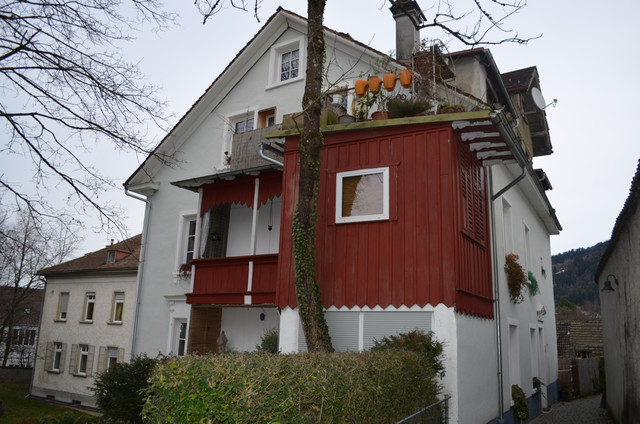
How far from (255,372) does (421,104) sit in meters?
6.75

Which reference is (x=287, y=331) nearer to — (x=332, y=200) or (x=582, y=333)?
(x=332, y=200)

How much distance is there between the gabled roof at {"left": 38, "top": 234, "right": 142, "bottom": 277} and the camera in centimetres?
2220


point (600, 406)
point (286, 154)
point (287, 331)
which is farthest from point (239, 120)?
point (600, 406)

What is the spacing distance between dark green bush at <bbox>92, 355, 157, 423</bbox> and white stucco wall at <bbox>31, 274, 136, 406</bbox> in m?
9.28

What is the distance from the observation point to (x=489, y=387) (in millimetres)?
10141

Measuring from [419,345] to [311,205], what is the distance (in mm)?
2682

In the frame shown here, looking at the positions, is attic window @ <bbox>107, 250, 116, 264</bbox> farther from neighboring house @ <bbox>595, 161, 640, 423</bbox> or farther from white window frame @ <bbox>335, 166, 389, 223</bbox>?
neighboring house @ <bbox>595, 161, 640, 423</bbox>

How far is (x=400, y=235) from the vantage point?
367 inches

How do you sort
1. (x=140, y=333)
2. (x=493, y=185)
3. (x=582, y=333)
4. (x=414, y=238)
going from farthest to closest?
(x=582, y=333)
(x=140, y=333)
(x=493, y=185)
(x=414, y=238)

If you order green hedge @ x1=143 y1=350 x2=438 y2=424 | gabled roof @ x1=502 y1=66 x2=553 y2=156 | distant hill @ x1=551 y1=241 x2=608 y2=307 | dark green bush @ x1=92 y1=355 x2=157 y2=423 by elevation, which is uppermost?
distant hill @ x1=551 y1=241 x2=608 y2=307

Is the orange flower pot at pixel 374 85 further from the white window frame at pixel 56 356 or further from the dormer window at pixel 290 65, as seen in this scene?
the white window frame at pixel 56 356

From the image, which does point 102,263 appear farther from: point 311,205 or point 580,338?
point 580,338

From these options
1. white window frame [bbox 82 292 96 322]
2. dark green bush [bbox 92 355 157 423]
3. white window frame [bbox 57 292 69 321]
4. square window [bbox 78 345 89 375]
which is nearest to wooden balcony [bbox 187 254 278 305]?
dark green bush [bbox 92 355 157 423]

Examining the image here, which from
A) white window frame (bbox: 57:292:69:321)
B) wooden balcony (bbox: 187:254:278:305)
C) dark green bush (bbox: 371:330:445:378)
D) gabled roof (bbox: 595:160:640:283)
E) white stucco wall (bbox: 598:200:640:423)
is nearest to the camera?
gabled roof (bbox: 595:160:640:283)
